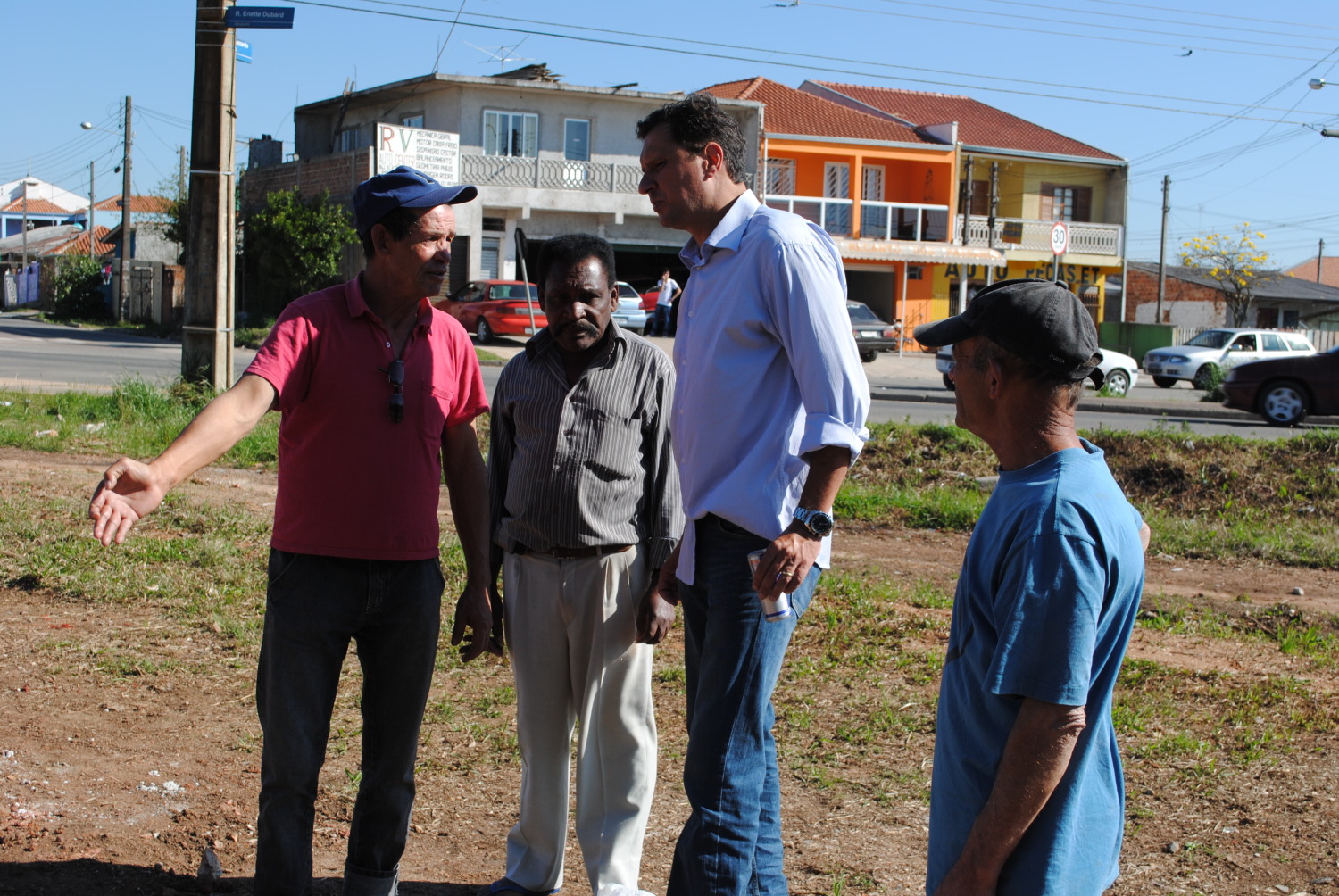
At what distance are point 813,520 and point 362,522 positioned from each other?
3.83 ft

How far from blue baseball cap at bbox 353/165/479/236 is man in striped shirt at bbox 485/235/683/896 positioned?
0.50 m

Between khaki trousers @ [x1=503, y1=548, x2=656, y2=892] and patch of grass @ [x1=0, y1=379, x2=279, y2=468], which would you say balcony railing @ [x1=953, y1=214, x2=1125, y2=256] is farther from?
khaki trousers @ [x1=503, y1=548, x2=656, y2=892]

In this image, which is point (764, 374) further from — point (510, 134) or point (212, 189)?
point (510, 134)

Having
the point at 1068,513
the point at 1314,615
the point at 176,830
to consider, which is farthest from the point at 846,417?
the point at 1314,615

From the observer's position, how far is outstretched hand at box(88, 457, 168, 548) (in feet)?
7.71

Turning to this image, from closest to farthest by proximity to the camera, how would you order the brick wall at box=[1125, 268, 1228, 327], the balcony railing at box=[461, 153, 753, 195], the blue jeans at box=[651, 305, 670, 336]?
1. the blue jeans at box=[651, 305, 670, 336]
2. the balcony railing at box=[461, 153, 753, 195]
3. the brick wall at box=[1125, 268, 1228, 327]

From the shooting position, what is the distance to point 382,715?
3225 mm

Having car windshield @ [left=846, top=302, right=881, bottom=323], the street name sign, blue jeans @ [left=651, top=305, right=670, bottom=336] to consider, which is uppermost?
the street name sign

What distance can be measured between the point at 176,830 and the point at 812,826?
205 cm

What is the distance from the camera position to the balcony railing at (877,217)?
130ft

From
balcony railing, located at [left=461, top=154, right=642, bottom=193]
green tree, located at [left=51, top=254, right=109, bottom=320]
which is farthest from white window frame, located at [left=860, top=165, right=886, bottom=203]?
green tree, located at [left=51, top=254, right=109, bottom=320]

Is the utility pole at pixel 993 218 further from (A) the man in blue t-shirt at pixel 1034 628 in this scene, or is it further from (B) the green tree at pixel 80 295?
(A) the man in blue t-shirt at pixel 1034 628

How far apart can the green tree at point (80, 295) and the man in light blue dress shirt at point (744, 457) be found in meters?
40.3

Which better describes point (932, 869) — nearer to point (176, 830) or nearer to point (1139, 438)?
point (176, 830)
